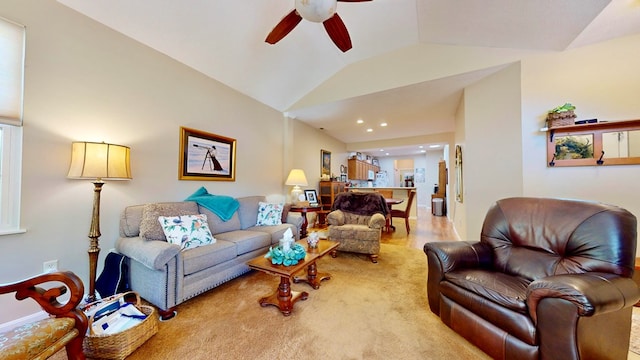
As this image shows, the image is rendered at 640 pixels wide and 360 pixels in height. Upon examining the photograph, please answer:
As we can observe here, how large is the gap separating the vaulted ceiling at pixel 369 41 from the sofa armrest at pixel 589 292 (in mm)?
2424

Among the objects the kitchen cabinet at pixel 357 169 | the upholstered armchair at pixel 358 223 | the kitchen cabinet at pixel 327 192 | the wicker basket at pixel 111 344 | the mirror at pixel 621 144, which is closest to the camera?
the wicker basket at pixel 111 344

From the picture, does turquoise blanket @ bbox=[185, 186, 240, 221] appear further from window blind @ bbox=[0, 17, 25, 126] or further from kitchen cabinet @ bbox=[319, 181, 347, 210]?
kitchen cabinet @ bbox=[319, 181, 347, 210]

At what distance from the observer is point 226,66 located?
3.01m

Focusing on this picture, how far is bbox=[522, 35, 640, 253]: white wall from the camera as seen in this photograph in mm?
2238

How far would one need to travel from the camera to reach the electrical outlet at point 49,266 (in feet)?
5.90

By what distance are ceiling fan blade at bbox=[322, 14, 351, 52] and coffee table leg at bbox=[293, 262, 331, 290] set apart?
227cm

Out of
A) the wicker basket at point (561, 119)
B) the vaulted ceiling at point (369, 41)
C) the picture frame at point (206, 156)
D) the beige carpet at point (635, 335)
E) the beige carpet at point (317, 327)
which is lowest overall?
the beige carpet at point (317, 327)

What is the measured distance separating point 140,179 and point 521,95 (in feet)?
14.6

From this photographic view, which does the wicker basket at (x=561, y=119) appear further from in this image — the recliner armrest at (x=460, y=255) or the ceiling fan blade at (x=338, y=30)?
the ceiling fan blade at (x=338, y=30)

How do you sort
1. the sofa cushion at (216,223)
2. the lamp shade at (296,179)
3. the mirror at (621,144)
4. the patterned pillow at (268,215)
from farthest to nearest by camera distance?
the lamp shade at (296,179) < the patterned pillow at (268,215) < the sofa cushion at (216,223) < the mirror at (621,144)

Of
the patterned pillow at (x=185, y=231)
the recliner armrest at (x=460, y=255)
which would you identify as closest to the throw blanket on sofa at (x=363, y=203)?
the recliner armrest at (x=460, y=255)

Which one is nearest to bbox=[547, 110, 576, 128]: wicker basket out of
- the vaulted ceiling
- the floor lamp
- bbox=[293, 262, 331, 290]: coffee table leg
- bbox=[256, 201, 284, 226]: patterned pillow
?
the vaulted ceiling

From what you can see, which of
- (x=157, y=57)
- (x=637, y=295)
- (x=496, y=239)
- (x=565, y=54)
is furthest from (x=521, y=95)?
(x=157, y=57)

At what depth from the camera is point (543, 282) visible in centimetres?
116
